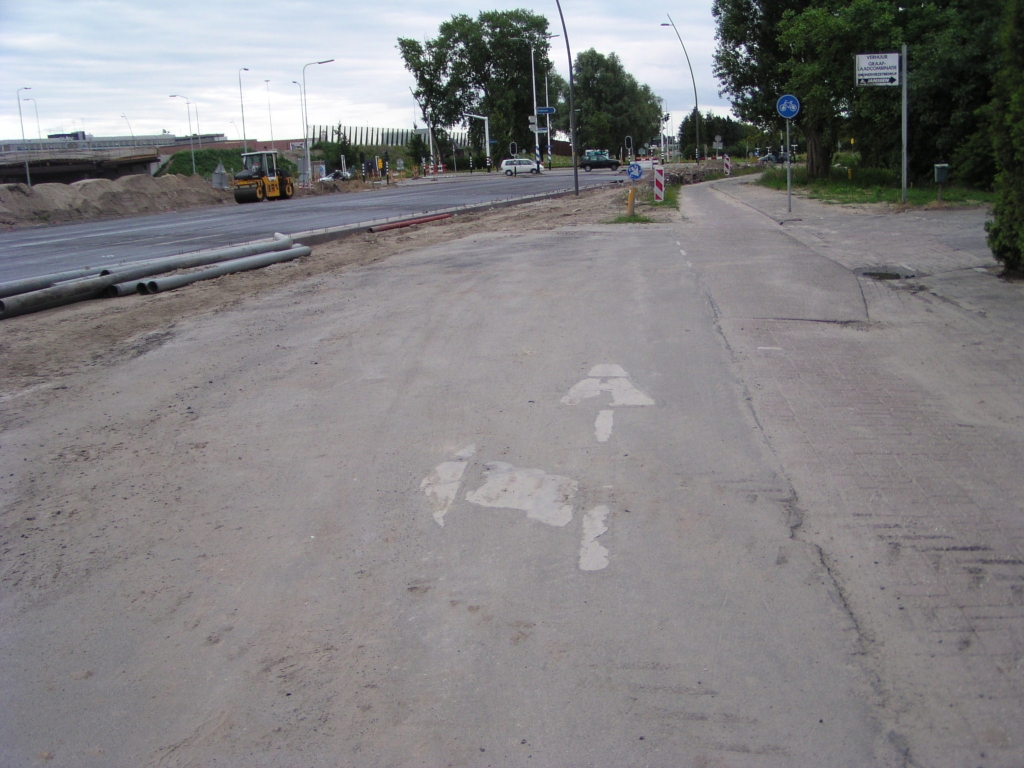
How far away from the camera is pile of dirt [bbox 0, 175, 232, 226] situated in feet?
140

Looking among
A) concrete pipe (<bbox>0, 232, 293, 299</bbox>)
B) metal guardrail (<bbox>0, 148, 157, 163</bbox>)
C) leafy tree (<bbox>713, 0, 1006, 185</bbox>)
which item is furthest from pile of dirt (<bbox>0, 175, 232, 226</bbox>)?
leafy tree (<bbox>713, 0, 1006, 185</bbox>)

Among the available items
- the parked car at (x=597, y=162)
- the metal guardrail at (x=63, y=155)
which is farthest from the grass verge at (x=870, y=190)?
the metal guardrail at (x=63, y=155)

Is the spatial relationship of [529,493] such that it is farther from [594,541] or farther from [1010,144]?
[1010,144]

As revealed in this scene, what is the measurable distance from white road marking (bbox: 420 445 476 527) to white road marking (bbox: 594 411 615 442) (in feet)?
3.00

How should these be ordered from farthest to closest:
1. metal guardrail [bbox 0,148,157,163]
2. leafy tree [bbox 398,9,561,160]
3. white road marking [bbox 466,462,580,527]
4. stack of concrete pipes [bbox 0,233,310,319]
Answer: leafy tree [bbox 398,9,561,160] < metal guardrail [bbox 0,148,157,163] < stack of concrete pipes [bbox 0,233,310,319] < white road marking [bbox 466,462,580,527]

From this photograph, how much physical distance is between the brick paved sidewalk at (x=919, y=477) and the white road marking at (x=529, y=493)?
1334 mm

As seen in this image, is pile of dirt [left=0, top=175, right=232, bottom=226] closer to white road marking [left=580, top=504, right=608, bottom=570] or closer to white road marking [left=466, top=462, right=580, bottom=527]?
white road marking [left=466, top=462, right=580, bottom=527]

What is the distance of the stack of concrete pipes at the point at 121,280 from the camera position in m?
13.7

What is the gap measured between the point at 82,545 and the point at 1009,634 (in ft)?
15.4

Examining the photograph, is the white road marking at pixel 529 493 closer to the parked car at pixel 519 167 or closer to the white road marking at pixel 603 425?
the white road marking at pixel 603 425

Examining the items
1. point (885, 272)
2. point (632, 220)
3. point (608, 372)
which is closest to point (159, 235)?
point (632, 220)

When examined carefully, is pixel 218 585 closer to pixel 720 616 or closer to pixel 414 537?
pixel 414 537

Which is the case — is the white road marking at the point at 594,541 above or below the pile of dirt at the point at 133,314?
below

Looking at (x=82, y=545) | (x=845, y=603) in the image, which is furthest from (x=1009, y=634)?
(x=82, y=545)
